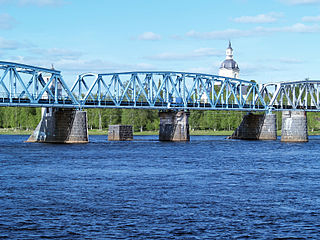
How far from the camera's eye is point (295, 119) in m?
128

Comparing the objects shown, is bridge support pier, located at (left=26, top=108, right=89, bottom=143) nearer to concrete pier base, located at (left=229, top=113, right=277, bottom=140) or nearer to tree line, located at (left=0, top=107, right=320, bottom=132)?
concrete pier base, located at (left=229, top=113, right=277, bottom=140)

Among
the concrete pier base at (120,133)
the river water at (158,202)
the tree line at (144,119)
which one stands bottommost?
the river water at (158,202)

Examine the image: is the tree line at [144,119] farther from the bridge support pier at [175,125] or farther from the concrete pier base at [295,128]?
the concrete pier base at [295,128]

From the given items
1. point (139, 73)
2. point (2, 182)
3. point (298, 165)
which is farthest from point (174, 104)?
point (2, 182)

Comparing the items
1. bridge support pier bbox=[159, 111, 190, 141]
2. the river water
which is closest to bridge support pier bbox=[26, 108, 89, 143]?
bridge support pier bbox=[159, 111, 190, 141]

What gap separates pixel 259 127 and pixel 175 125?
23435mm

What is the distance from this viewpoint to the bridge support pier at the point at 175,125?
12481 centimetres

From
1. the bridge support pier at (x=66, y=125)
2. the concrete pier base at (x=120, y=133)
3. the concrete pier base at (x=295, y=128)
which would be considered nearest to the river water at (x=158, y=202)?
the bridge support pier at (x=66, y=125)

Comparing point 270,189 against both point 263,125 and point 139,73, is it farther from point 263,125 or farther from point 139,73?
point 263,125

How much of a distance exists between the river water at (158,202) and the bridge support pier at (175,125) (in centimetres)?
6468

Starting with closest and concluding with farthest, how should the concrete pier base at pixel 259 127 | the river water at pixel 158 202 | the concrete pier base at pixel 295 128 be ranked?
1. the river water at pixel 158 202
2. the concrete pier base at pixel 295 128
3. the concrete pier base at pixel 259 127

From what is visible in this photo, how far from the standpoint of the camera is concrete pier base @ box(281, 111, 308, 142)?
Answer: 12800 centimetres

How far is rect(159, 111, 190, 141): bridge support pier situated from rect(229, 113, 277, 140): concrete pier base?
2123 centimetres

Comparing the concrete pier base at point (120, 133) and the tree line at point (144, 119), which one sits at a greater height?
the tree line at point (144, 119)
